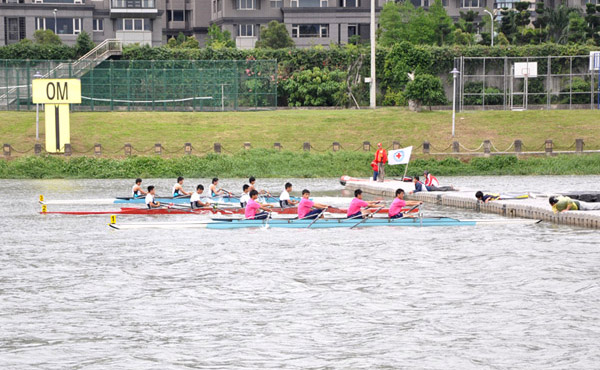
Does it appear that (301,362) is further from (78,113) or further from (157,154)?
(78,113)

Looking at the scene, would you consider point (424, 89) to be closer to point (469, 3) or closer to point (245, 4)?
point (245, 4)

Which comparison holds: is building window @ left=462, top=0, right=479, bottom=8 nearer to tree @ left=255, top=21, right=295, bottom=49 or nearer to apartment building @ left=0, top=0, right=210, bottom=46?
tree @ left=255, top=21, right=295, bottom=49

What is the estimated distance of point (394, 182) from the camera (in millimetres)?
45125

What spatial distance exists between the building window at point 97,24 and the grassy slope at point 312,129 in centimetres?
3341

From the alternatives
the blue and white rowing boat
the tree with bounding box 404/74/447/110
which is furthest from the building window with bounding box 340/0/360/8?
the blue and white rowing boat

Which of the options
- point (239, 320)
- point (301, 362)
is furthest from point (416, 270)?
point (301, 362)

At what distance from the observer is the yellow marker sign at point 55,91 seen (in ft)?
184

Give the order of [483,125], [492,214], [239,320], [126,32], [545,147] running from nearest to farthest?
[239,320]
[492,214]
[545,147]
[483,125]
[126,32]

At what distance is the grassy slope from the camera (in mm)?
56562

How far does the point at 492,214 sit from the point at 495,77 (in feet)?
131

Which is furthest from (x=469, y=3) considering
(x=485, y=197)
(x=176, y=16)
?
(x=485, y=197)

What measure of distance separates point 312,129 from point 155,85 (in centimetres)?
1527

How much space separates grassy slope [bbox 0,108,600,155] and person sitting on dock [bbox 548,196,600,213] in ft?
78.2

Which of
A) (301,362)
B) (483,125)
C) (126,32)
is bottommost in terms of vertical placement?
(301,362)
